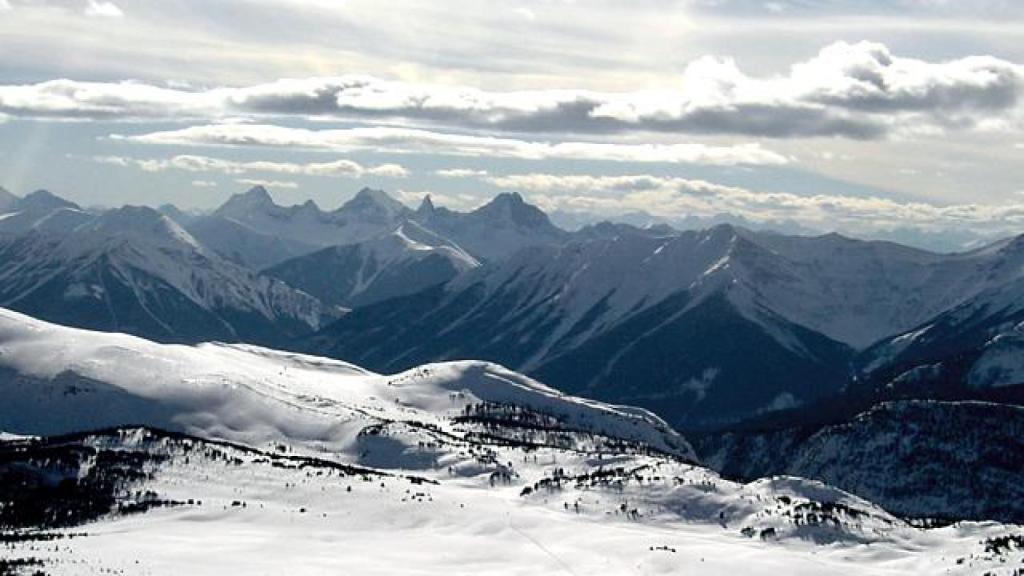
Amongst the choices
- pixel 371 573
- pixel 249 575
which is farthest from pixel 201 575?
pixel 371 573

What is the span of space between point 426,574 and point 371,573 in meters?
8.28

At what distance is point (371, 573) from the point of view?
196750 mm

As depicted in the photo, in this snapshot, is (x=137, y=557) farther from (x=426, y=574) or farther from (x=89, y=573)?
(x=426, y=574)

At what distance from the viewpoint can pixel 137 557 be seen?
195 metres

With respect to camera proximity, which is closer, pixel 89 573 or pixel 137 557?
pixel 89 573

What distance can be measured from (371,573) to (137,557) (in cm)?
3353

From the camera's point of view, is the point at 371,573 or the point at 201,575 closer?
the point at 201,575

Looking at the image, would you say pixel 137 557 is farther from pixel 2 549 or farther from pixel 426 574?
pixel 426 574

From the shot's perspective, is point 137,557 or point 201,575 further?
point 137,557

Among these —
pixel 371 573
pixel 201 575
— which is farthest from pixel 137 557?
pixel 371 573

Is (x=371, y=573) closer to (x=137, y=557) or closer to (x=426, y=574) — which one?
(x=426, y=574)

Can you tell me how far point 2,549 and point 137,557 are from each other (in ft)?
66.3

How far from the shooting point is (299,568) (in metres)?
197

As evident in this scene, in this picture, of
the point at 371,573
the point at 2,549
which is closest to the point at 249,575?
the point at 371,573
